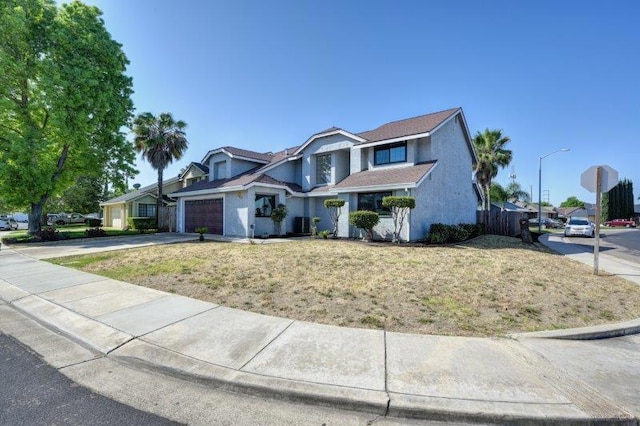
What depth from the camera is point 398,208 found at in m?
15.6

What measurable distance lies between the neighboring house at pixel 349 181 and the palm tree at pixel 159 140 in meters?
6.76

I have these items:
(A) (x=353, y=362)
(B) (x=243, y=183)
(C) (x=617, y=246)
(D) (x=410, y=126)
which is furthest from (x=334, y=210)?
(C) (x=617, y=246)

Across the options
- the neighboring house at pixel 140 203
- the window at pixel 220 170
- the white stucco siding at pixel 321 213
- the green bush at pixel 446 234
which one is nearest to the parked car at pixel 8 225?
the neighboring house at pixel 140 203

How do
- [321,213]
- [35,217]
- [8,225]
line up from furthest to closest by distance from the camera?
[8,225] < [321,213] < [35,217]

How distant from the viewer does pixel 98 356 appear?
4.14 m

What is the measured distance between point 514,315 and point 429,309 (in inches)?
59.1

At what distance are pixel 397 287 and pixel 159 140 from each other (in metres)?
27.6

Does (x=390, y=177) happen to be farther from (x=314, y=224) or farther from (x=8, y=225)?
(x=8, y=225)

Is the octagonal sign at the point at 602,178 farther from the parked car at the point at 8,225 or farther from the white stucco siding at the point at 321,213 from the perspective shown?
the parked car at the point at 8,225

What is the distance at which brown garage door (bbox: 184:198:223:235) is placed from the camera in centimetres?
2082

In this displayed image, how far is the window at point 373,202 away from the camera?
16.9 metres

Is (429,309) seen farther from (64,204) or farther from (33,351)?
(64,204)

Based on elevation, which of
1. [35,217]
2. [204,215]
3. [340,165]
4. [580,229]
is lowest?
[580,229]

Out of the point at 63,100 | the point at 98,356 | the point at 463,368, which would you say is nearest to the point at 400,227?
the point at 463,368
